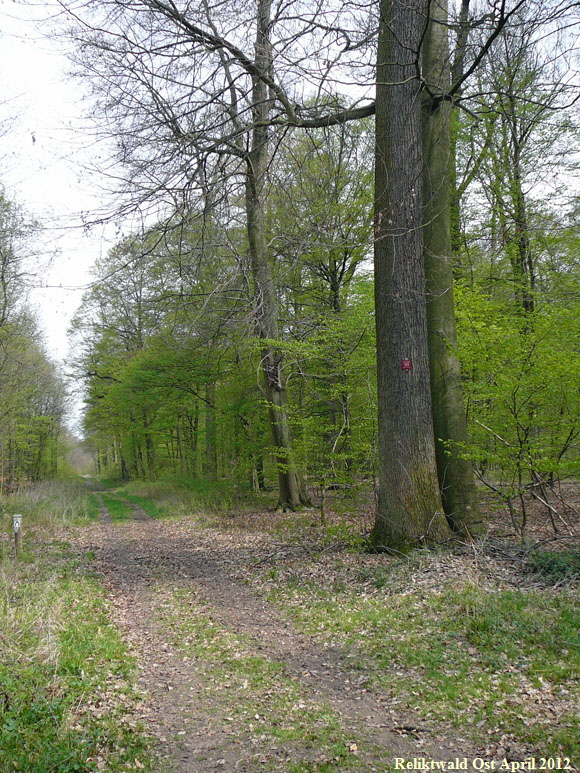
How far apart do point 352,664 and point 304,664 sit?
1.51 feet

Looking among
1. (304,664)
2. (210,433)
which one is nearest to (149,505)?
(210,433)

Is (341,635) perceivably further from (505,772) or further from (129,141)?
(129,141)

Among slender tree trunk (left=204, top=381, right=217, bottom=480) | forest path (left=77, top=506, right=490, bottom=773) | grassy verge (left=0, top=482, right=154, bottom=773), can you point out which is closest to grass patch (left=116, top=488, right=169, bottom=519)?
slender tree trunk (left=204, top=381, right=217, bottom=480)

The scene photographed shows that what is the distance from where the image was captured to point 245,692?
455 centimetres

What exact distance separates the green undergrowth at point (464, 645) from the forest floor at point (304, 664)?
0.02 m

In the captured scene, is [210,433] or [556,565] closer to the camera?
[556,565]

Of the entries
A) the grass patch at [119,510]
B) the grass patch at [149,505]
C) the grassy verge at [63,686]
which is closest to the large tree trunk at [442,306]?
the grassy verge at [63,686]

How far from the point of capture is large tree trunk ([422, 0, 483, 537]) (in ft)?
26.1

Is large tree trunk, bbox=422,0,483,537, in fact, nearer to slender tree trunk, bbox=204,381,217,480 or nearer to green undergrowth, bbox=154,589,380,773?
green undergrowth, bbox=154,589,380,773

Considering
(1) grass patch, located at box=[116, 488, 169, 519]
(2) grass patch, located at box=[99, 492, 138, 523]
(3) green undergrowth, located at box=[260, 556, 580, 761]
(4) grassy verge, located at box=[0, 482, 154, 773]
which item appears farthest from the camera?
(1) grass patch, located at box=[116, 488, 169, 519]

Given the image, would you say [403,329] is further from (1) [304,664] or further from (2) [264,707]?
(2) [264,707]

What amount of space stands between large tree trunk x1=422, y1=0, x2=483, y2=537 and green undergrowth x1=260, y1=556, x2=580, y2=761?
1.29 meters

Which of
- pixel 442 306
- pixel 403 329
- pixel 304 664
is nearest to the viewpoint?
pixel 304 664

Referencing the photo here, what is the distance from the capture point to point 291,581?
787 centimetres
